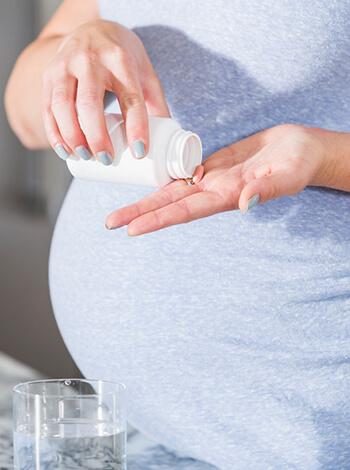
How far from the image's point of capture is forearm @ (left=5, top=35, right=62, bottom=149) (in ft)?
3.78

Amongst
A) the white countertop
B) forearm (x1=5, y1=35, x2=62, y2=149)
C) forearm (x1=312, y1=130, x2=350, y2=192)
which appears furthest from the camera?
forearm (x1=5, y1=35, x2=62, y2=149)

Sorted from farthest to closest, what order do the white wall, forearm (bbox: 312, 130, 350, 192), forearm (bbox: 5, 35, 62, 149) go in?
the white wall
forearm (bbox: 5, 35, 62, 149)
forearm (bbox: 312, 130, 350, 192)

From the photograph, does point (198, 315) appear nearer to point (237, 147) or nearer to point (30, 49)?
point (237, 147)

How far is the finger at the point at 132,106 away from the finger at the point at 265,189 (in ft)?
0.33

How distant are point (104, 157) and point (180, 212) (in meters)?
0.09

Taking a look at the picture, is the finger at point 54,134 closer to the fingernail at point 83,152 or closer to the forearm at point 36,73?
the fingernail at point 83,152

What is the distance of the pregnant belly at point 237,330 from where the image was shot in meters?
0.96

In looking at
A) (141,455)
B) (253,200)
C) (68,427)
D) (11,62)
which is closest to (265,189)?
(253,200)

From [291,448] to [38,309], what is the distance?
1.21 meters

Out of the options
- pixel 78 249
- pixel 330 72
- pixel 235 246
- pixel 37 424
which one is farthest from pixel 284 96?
pixel 37 424

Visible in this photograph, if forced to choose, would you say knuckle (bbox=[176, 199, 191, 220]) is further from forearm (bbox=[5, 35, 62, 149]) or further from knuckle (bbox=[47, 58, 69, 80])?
forearm (bbox=[5, 35, 62, 149])

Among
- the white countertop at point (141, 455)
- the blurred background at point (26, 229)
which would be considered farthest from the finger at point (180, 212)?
the blurred background at point (26, 229)

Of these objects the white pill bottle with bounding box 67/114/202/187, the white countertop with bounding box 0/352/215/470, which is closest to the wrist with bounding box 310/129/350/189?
the white pill bottle with bounding box 67/114/202/187

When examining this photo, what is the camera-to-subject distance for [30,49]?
1.20m
